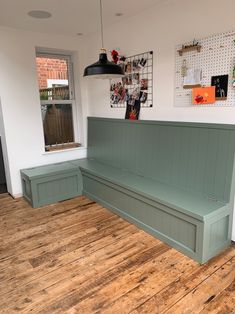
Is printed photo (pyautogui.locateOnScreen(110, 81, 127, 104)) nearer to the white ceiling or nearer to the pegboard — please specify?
the white ceiling

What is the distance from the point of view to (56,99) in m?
4.07

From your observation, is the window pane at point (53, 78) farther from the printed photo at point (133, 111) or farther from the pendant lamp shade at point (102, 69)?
the pendant lamp shade at point (102, 69)

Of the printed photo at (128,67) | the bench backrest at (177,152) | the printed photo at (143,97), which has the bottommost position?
the bench backrest at (177,152)

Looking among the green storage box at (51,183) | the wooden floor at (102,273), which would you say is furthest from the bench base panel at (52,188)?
the wooden floor at (102,273)

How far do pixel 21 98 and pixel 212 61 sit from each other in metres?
2.58

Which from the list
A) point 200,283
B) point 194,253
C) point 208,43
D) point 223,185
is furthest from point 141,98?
point 200,283

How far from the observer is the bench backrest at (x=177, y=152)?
231cm

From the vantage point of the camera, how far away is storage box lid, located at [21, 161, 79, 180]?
3443 mm

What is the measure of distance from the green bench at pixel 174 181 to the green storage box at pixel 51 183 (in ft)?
0.88

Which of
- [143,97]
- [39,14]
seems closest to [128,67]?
[143,97]

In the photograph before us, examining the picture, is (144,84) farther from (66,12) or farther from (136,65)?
(66,12)

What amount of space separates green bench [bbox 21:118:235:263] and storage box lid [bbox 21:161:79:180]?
28cm

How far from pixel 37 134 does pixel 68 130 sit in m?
0.65

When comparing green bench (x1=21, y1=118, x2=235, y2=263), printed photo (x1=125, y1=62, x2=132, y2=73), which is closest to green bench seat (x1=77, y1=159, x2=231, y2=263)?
green bench (x1=21, y1=118, x2=235, y2=263)
